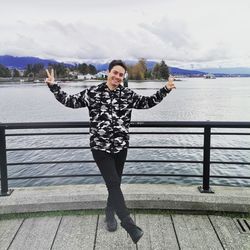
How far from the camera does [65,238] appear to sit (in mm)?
3480

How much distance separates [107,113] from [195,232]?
1.63 meters

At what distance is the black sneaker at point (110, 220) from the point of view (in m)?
3.64

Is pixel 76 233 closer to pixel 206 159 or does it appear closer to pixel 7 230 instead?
pixel 7 230

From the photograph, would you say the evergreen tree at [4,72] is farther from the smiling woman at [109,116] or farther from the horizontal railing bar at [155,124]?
the smiling woman at [109,116]

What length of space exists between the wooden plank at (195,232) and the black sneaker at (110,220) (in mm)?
703

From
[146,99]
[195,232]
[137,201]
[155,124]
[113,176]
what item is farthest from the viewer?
[155,124]

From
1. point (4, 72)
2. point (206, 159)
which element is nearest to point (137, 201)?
point (206, 159)

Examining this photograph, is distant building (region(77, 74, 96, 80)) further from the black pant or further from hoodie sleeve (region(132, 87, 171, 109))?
the black pant

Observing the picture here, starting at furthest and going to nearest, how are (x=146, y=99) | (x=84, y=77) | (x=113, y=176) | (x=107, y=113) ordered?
1. (x=84, y=77)
2. (x=146, y=99)
3. (x=107, y=113)
4. (x=113, y=176)

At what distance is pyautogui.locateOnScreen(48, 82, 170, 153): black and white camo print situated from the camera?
3.49 metres

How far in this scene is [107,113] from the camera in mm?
3500

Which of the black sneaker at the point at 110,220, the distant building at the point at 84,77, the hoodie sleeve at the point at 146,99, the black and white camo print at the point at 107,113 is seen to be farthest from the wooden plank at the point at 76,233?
the distant building at the point at 84,77

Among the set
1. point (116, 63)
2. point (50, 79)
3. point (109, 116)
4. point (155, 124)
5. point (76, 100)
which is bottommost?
point (155, 124)

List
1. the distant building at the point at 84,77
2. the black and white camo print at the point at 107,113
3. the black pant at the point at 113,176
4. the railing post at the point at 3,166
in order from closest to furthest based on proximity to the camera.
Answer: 1. the black pant at the point at 113,176
2. the black and white camo print at the point at 107,113
3. the railing post at the point at 3,166
4. the distant building at the point at 84,77
